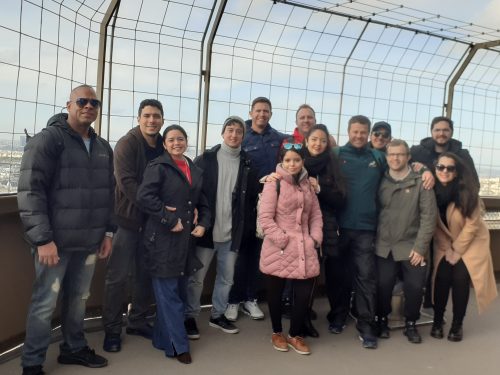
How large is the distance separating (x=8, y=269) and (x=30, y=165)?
33.6 inches

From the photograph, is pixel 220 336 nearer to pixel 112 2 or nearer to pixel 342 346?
pixel 342 346

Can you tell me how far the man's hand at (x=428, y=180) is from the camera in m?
3.29

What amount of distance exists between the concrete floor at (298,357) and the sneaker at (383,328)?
0.05 metres

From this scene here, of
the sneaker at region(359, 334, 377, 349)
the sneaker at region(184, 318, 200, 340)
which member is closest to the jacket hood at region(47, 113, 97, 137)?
the sneaker at region(184, 318, 200, 340)

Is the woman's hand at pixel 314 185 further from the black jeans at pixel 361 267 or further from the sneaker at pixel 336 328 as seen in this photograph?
the sneaker at pixel 336 328

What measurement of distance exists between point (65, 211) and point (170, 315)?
0.94 m

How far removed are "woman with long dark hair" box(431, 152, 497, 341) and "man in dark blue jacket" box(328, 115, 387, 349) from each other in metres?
0.48

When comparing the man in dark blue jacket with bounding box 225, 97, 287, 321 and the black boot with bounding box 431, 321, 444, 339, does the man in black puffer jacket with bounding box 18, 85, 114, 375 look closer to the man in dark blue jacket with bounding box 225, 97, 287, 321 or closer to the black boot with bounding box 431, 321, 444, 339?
the man in dark blue jacket with bounding box 225, 97, 287, 321

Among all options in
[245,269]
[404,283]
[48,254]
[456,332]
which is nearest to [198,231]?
[245,269]

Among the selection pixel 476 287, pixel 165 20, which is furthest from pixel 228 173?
pixel 476 287

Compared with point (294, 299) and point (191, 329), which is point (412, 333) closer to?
point (294, 299)

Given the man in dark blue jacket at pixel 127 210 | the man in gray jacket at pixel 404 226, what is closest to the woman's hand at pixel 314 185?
the man in gray jacket at pixel 404 226

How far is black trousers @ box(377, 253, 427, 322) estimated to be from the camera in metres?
3.37

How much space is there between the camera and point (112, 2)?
304cm
